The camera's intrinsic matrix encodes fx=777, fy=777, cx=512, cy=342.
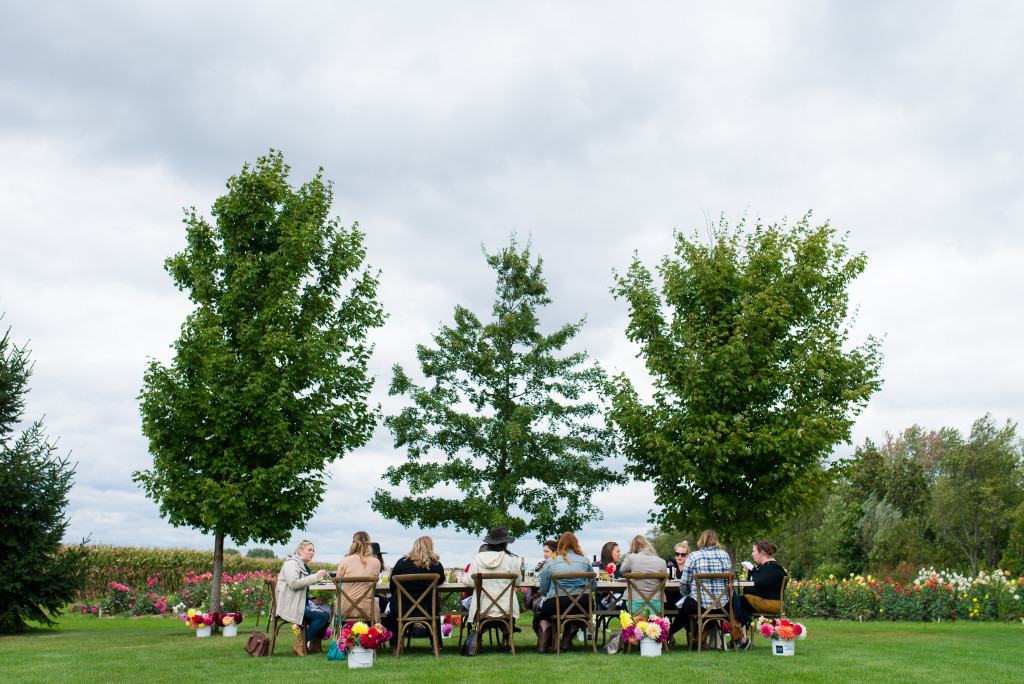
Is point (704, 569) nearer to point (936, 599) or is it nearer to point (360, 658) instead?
point (360, 658)

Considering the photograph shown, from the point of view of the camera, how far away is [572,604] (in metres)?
10.5

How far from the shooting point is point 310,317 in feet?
55.2

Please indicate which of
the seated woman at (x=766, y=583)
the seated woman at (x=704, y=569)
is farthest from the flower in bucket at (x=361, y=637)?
the seated woman at (x=766, y=583)

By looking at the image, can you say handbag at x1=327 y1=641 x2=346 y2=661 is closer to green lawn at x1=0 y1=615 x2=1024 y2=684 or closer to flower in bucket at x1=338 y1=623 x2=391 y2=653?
green lawn at x1=0 y1=615 x2=1024 y2=684

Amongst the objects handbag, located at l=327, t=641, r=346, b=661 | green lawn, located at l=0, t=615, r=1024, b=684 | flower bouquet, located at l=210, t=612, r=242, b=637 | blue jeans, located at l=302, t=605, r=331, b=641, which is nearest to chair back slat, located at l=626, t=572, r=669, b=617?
green lawn, located at l=0, t=615, r=1024, b=684

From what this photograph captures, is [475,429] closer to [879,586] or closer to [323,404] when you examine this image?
[323,404]

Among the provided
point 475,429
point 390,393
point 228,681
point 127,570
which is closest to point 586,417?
point 475,429

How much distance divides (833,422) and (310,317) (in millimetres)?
11835

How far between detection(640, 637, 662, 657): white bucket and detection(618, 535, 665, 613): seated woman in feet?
1.67

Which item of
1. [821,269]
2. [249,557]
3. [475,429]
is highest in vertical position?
[821,269]

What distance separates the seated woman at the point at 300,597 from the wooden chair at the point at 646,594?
436 cm

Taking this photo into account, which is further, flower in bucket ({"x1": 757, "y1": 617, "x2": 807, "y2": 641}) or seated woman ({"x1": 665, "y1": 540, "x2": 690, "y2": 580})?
seated woman ({"x1": 665, "y1": 540, "x2": 690, "y2": 580})

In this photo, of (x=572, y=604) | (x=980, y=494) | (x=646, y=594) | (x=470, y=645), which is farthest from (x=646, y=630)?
(x=980, y=494)

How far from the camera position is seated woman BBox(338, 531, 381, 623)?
10.4m
